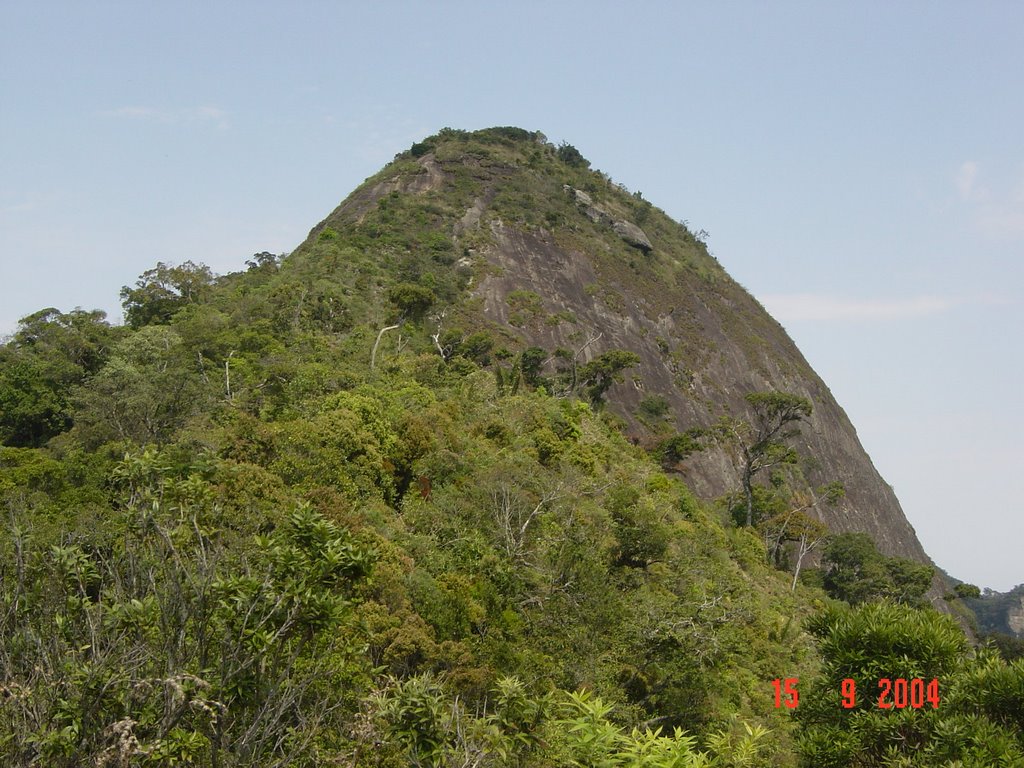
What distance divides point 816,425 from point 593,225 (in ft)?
82.3

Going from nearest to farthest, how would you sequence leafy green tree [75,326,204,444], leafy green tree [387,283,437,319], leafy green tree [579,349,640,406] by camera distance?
1. leafy green tree [75,326,204,444]
2. leafy green tree [387,283,437,319]
3. leafy green tree [579,349,640,406]

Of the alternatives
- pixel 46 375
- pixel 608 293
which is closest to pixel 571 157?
pixel 608 293

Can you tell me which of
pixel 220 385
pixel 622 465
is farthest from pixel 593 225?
pixel 220 385

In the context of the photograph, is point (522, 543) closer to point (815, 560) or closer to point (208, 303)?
point (208, 303)

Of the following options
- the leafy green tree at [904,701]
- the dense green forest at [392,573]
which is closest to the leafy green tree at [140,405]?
the dense green forest at [392,573]

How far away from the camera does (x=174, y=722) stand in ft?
20.1

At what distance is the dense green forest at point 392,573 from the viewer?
6961 mm

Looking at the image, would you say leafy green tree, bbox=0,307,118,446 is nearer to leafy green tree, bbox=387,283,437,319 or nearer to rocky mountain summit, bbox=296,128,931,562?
leafy green tree, bbox=387,283,437,319

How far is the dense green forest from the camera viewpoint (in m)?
6.96

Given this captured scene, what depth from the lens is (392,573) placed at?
15141 mm
